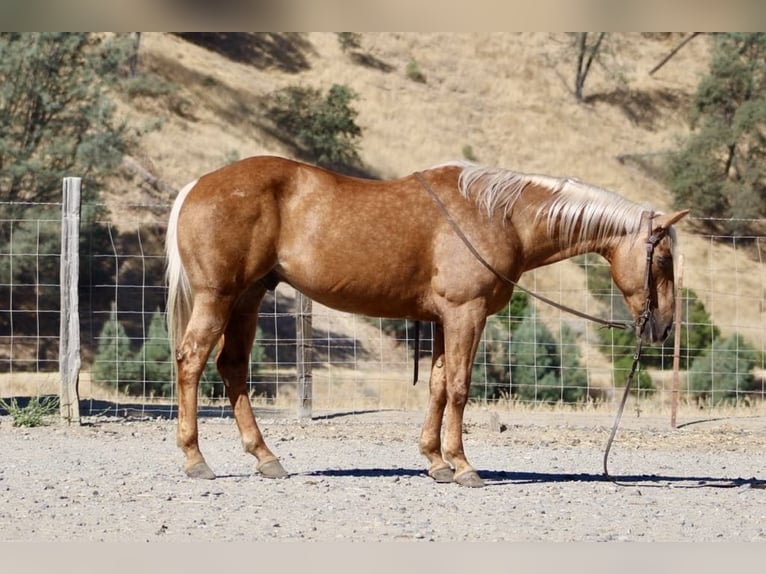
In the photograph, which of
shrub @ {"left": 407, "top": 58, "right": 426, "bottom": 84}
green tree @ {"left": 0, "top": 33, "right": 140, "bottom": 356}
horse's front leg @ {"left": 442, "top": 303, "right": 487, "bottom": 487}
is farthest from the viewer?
shrub @ {"left": 407, "top": 58, "right": 426, "bottom": 84}

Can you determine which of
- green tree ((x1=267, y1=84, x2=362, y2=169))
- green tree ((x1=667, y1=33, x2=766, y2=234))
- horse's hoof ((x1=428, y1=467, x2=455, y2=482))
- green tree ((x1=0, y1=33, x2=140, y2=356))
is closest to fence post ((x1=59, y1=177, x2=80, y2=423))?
horse's hoof ((x1=428, y1=467, x2=455, y2=482))

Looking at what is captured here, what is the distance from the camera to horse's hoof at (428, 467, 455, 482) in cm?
715

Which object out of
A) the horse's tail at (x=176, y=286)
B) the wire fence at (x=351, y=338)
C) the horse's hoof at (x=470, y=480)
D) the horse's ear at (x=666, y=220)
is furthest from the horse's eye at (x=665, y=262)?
the wire fence at (x=351, y=338)

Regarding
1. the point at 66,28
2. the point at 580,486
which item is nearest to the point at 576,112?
the point at 580,486

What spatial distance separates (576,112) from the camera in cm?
3916

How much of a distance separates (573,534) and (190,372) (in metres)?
2.73

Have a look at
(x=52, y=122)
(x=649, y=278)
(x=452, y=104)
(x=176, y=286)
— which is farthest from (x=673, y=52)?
(x=176, y=286)

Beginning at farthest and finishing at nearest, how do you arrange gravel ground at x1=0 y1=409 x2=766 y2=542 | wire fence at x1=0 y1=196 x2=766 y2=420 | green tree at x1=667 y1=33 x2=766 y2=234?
green tree at x1=667 y1=33 x2=766 y2=234, wire fence at x1=0 y1=196 x2=766 y2=420, gravel ground at x1=0 y1=409 x2=766 y2=542

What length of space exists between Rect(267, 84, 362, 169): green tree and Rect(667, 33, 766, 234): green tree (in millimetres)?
10502

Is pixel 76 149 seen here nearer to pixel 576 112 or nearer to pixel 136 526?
pixel 576 112

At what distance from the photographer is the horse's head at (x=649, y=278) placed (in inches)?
277

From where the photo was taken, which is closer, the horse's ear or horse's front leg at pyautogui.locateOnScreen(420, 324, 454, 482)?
the horse's ear

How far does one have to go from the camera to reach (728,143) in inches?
1382

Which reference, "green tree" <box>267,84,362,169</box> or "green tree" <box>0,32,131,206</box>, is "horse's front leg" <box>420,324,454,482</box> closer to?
"green tree" <box>0,32,131,206</box>
